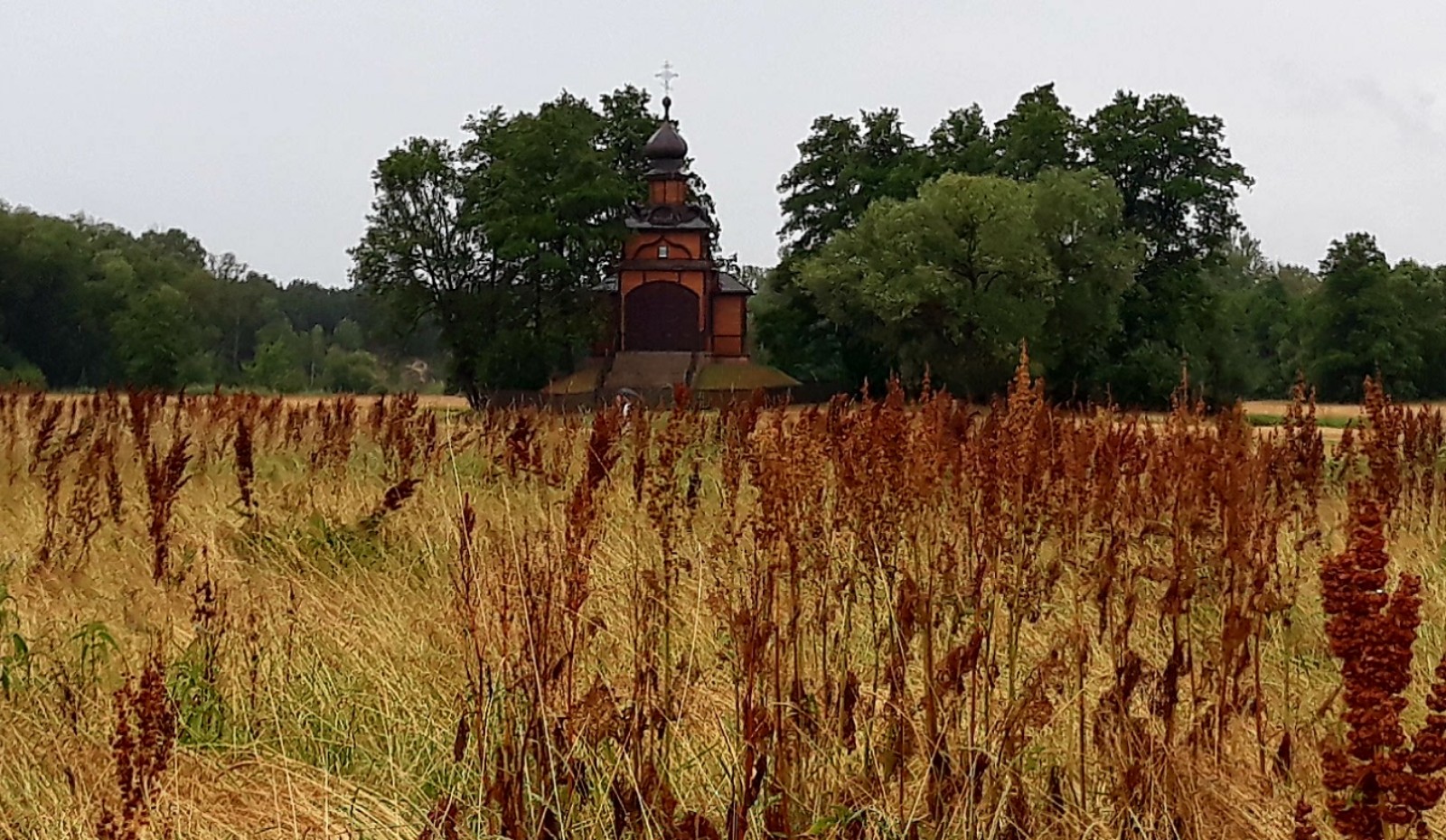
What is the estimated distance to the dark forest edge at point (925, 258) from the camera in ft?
126

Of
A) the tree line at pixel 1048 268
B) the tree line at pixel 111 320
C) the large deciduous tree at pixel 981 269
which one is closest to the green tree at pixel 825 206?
the tree line at pixel 1048 268

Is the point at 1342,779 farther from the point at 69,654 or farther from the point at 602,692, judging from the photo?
the point at 69,654

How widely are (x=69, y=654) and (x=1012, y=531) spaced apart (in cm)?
351

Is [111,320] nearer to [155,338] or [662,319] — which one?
[155,338]

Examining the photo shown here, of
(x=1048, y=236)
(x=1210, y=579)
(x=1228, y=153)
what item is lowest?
(x=1210, y=579)

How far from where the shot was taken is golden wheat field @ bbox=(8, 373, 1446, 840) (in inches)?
113

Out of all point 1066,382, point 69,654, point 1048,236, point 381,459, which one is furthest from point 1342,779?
point 1066,382

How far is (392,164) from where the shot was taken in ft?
139

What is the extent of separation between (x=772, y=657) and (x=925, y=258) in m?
35.8

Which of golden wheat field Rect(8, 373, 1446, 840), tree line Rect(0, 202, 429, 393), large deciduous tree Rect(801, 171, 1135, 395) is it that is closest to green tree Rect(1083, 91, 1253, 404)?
large deciduous tree Rect(801, 171, 1135, 395)

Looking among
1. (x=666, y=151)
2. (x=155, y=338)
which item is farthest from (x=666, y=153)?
(x=155, y=338)

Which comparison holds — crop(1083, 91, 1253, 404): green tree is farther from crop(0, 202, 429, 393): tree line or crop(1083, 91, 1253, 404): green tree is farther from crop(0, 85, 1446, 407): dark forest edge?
crop(0, 202, 429, 393): tree line

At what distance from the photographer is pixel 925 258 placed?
38625 mm

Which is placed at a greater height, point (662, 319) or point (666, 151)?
point (666, 151)
